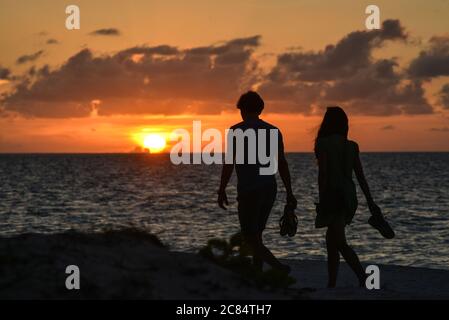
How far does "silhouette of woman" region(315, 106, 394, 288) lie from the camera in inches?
345

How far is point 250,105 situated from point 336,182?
144 cm

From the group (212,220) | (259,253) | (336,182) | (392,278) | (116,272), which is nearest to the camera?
(116,272)

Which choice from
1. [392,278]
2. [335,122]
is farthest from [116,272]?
[392,278]

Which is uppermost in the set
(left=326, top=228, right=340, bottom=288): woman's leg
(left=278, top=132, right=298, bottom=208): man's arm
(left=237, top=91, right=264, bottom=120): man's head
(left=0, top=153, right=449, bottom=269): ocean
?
(left=237, top=91, right=264, bottom=120): man's head

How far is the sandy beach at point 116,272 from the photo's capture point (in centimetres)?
591

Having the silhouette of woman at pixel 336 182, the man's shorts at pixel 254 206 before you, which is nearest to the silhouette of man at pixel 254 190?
the man's shorts at pixel 254 206

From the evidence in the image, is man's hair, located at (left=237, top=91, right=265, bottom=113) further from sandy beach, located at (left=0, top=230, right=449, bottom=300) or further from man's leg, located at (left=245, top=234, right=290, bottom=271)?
sandy beach, located at (left=0, top=230, right=449, bottom=300)

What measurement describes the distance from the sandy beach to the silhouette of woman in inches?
51.8

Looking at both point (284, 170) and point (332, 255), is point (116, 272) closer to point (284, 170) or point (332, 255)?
A: point (284, 170)

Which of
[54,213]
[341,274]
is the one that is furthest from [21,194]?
[341,274]

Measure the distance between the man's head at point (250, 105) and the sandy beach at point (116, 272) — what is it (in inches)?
73.4

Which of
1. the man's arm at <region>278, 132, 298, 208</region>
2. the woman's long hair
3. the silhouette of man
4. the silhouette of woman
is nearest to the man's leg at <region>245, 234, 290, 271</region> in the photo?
the silhouette of man

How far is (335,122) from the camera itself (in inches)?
348
